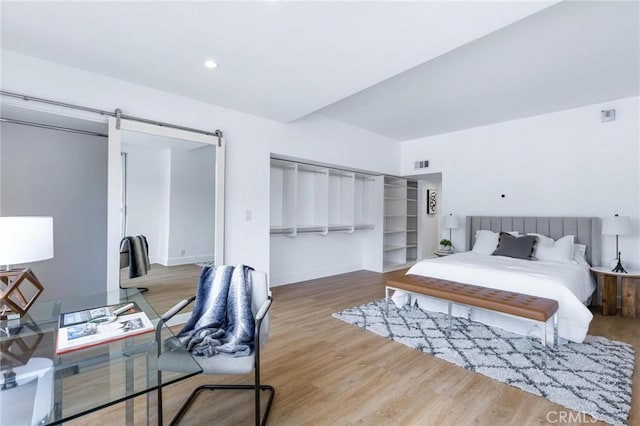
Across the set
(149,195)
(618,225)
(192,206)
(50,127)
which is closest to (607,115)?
(618,225)

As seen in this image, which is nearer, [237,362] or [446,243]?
[237,362]

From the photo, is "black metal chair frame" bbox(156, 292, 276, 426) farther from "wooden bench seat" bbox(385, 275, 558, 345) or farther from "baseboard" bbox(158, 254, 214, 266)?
"wooden bench seat" bbox(385, 275, 558, 345)

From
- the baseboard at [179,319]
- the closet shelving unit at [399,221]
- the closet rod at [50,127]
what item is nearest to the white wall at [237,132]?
the closet rod at [50,127]

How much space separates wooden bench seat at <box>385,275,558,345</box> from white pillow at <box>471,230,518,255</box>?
1.56 metres

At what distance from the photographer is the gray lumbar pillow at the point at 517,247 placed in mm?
4109

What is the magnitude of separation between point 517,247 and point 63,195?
18.4 feet

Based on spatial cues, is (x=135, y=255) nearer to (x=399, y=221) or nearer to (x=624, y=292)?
(x=399, y=221)

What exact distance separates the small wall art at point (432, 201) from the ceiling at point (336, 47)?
13.2 ft

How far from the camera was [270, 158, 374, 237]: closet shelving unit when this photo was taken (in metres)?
4.96

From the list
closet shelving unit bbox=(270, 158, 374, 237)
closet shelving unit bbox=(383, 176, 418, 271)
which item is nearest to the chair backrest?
closet shelving unit bbox=(270, 158, 374, 237)

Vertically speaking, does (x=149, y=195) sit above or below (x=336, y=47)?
below

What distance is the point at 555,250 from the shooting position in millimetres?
4008

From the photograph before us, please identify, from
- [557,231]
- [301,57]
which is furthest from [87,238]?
[557,231]

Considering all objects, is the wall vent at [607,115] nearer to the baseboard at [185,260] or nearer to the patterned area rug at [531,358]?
A: the patterned area rug at [531,358]
